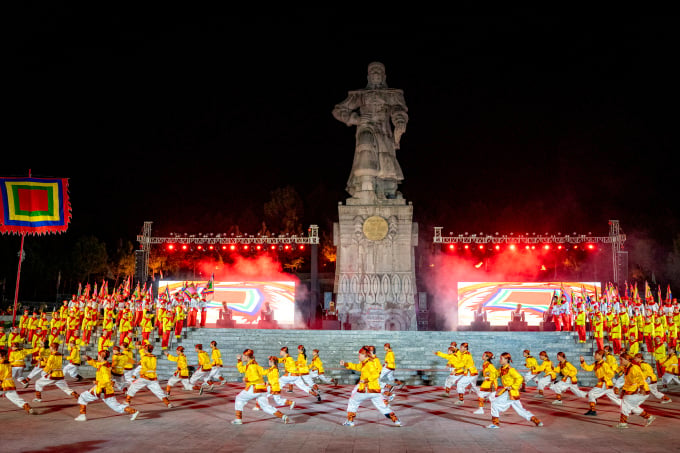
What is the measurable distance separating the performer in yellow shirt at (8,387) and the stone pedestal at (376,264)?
1401cm

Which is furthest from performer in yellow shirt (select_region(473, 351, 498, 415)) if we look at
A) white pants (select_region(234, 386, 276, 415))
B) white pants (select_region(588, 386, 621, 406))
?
white pants (select_region(234, 386, 276, 415))

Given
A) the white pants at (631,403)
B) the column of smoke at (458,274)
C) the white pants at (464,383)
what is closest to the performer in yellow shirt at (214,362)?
the white pants at (464,383)

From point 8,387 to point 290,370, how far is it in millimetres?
6674

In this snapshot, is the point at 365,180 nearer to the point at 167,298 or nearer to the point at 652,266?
the point at 167,298

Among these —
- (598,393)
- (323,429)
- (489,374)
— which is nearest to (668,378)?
(598,393)

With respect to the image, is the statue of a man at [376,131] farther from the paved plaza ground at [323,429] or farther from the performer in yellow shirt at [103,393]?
the performer in yellow shirt at [103,393]

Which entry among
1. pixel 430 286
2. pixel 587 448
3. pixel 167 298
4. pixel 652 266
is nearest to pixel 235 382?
pixel 167 298

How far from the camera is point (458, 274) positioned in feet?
127

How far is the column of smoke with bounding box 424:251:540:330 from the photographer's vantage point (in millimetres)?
33656

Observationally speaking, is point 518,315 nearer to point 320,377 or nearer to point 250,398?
point 320,377

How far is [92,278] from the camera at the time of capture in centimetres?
5269

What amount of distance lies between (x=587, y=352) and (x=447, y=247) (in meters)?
16.0

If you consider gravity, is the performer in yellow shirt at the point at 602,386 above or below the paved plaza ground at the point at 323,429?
above

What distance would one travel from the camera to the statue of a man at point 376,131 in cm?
2600
